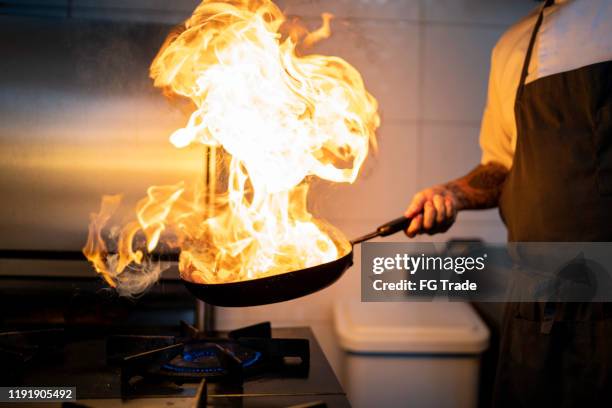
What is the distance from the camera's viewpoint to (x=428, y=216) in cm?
107

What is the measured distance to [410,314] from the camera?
1.37 m

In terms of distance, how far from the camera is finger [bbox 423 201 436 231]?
41.7 inches

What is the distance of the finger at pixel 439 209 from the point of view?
42.7 inches

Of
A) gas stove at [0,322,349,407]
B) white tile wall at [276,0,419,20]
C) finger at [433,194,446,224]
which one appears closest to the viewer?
gas stove at [0,322,349,407]

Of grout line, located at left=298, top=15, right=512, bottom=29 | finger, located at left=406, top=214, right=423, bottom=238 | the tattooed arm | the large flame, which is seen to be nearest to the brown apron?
the tattooed arm

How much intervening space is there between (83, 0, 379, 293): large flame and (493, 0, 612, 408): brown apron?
0.36 metres

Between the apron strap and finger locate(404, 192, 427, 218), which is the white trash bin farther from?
the apron strap

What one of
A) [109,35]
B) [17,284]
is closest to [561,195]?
[109,35]

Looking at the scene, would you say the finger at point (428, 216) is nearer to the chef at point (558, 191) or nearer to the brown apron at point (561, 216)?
the chef at point (558, 191)

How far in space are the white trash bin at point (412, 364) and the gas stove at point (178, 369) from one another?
20 centimetres

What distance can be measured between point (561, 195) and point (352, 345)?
0.56 meters

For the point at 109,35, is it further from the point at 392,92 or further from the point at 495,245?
the point at 495,245

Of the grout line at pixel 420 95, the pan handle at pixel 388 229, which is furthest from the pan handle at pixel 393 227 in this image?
the grout line at pixel 420 95

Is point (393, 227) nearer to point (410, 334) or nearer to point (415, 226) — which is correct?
point (415, 226)
